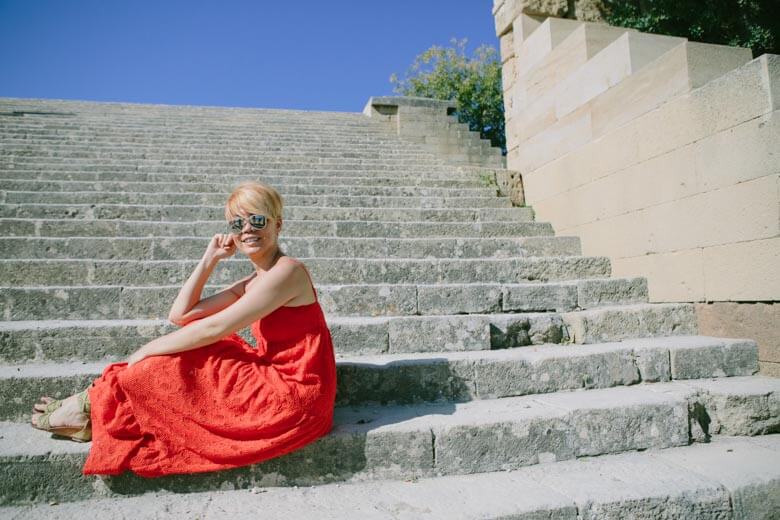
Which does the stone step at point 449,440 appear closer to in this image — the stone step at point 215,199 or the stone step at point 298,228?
the stone step at point 298,228

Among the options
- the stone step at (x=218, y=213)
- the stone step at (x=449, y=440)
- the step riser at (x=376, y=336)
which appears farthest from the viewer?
the stone step at (x=218, y=213)

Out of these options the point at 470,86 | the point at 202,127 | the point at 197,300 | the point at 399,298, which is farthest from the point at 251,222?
the point at 470,86

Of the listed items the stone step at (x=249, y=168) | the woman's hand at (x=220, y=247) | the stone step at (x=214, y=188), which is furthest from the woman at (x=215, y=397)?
the stone step at (x=249, y=168)

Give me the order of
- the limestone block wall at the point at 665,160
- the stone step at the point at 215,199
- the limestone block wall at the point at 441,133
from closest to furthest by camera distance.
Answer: the limestone block wall at the point at 665,160
the stone step at the point at 215,199
the limestone block wall at the point at 441,133

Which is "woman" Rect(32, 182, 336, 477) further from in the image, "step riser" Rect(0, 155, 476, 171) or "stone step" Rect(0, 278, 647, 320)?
"step riser" Rect(0, 155, 476, 171)

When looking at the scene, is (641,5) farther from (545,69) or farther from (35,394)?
(35,394)

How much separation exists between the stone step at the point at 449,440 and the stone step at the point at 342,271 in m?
1.50

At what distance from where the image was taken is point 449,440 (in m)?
2.27

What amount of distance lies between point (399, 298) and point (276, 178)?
129 inches

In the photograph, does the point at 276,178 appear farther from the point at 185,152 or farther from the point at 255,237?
the point at 255,237

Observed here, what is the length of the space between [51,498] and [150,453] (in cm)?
48

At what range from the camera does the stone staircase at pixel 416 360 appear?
6.69 feet

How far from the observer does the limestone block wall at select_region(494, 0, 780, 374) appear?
3.11 m

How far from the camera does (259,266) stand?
7.84 ft
